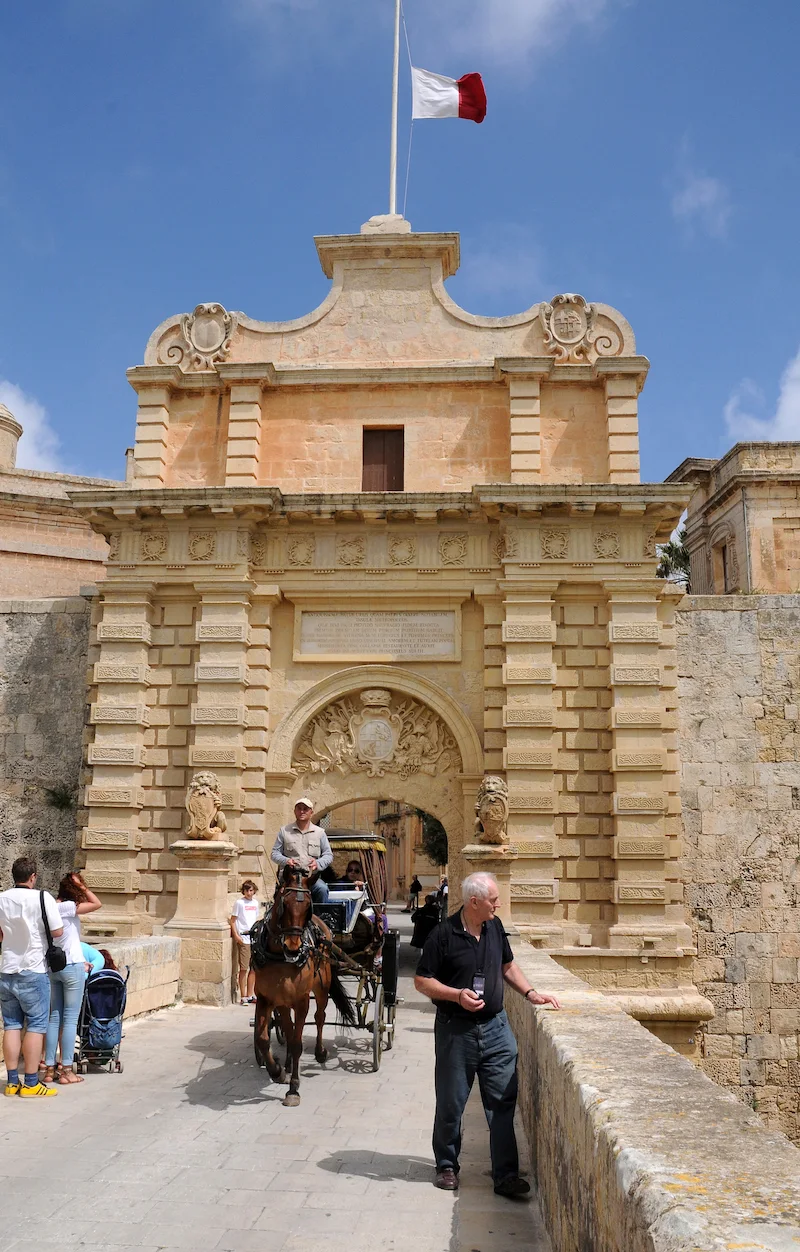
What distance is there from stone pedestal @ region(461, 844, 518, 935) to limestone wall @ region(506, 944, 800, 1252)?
7674mm

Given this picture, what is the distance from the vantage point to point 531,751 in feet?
47.4

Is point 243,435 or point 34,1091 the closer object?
point 34,1091

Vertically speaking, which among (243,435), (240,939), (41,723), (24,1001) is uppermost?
(243,435)

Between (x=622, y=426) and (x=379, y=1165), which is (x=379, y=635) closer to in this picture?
(x=622, y=426)

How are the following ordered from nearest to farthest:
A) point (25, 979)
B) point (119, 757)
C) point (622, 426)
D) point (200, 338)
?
point (25, 979) < point (119, 757) < point (622, 426) < point (200, 338)

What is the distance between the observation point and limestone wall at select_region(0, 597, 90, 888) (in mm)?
16500

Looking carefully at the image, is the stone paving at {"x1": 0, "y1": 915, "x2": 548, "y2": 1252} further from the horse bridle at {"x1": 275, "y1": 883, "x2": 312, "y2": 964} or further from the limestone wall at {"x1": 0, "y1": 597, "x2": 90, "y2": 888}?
the limestone wall at {"x1": 0, "y1": 597, "x2": 90, "y2": 888}

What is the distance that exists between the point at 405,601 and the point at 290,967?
8301mm

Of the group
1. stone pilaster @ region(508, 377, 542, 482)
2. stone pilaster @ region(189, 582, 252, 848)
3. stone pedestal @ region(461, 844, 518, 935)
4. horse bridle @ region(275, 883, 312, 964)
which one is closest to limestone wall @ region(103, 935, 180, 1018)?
stone pilaster @ region(189, 582, 252, 848)

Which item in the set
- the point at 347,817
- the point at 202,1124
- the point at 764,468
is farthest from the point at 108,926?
the point at 347,817

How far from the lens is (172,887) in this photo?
1461 centimetres

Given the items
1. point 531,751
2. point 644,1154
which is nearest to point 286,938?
point 644,1154

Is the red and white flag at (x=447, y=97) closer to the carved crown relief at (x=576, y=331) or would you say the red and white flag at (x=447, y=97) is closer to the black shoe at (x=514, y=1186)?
the carved crown relief at (x=576, y=331)

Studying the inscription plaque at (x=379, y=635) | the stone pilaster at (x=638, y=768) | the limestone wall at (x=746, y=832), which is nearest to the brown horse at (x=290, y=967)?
the stone pilaster at (x=638, y=768)
